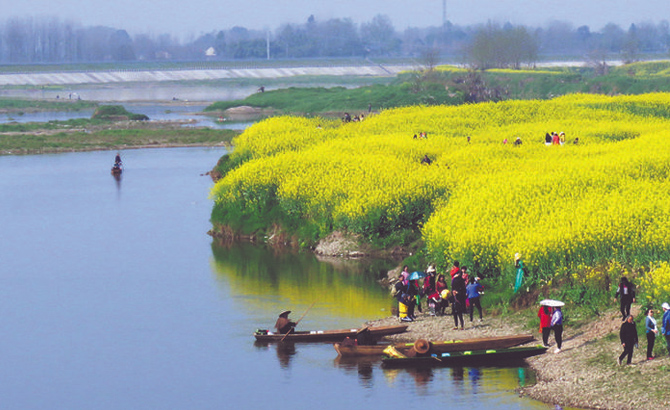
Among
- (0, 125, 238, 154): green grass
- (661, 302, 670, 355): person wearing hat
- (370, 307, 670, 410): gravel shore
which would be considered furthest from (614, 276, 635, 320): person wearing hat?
(0, 125, 238, 154): green grass

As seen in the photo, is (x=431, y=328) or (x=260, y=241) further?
(x=260, y=241)

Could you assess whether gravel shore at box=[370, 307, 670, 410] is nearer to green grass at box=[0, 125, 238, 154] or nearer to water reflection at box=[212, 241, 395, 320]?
water reflection at box=[212, 241, 395, 320]

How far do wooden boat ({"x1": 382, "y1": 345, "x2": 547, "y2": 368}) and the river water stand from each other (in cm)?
38

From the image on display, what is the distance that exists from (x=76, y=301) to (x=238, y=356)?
11.6m

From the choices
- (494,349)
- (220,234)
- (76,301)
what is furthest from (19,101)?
(494,349)

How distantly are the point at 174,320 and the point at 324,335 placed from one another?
22.8ft

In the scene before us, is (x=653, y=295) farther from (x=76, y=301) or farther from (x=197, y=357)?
(x=76, y=301)

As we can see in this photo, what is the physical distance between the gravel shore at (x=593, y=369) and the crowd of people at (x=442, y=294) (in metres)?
0.88

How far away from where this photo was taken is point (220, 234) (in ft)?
201

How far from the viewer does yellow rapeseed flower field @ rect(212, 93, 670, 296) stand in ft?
131

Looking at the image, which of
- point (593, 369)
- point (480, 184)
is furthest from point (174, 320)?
point (480, 184)

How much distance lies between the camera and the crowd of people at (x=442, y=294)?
37781 mm

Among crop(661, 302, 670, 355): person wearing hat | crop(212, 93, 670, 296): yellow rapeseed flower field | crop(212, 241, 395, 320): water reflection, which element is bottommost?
crop(212, 241, 395, 320): water reflection

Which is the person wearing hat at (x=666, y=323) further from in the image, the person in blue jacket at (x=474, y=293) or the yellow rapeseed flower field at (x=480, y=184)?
the person in blue jacket at (x=474, y=293)
